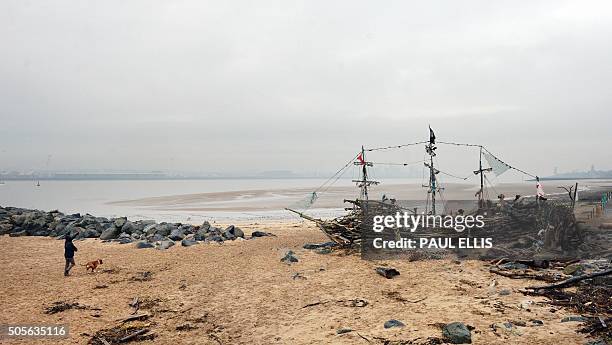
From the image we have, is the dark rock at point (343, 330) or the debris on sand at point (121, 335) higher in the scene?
the dark rock at point (343, 330)

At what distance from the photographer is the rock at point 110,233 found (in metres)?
24.9

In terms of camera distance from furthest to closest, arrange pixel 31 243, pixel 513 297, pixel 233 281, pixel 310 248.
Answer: pixel 31 243, pixel 310 248, pixel 233 281, pixel 513 297

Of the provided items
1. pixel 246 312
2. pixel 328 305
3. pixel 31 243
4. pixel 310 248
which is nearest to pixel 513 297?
pixel 328 305

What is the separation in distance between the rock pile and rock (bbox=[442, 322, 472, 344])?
690 inches

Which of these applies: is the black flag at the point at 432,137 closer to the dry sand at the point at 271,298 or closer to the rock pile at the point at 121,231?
the dry sand at the point at 271,298

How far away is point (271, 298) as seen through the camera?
40.8 ft

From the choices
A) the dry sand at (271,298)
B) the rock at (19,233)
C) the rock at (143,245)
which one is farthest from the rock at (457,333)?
the rock at (19,233)

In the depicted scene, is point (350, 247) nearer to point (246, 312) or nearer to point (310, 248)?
point (310, 248)

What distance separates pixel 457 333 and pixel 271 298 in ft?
20.6

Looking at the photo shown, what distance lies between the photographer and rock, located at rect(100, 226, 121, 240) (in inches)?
981

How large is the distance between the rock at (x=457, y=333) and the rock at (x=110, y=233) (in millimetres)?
23322

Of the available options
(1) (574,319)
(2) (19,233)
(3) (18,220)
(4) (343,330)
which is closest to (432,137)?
(1) (574,319)

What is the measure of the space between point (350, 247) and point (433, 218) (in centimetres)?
463

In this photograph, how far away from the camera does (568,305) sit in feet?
31.6
